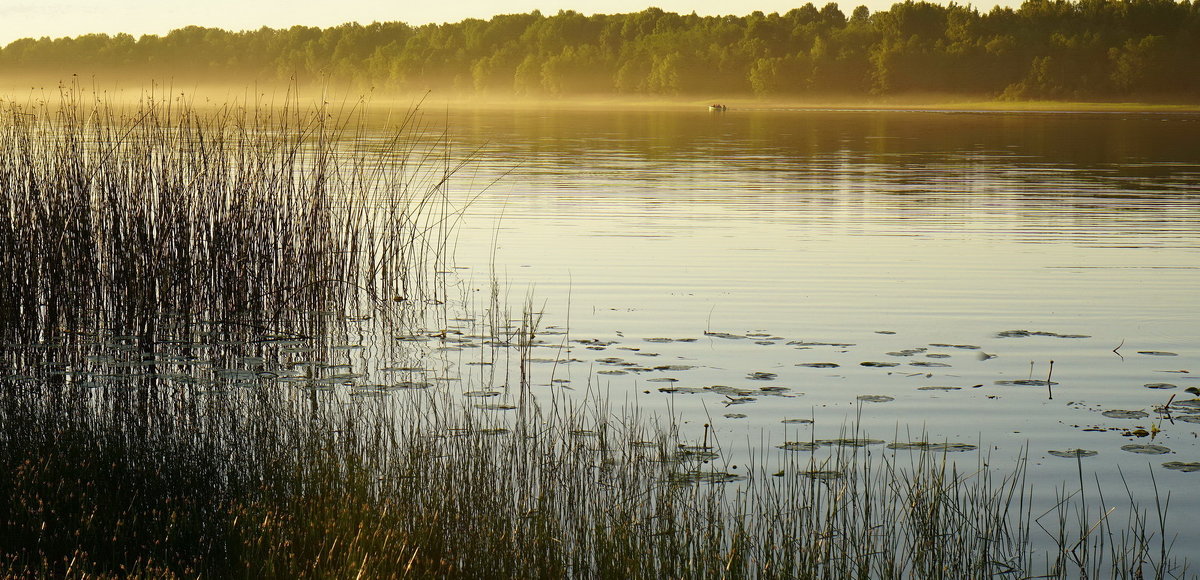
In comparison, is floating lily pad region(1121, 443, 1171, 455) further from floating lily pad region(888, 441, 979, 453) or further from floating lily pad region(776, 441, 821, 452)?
floating lily pad region(776, 441, 821, 452)

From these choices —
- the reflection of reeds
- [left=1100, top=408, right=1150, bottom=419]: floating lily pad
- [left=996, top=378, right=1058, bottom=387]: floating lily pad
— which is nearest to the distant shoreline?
the reflection of reeds

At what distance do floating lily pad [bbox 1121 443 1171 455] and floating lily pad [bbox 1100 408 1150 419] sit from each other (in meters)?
0.65

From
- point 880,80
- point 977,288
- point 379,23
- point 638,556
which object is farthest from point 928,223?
point 379,23

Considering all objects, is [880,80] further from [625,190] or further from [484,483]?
[484,483]

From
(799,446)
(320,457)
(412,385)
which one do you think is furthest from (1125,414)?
(320,457)

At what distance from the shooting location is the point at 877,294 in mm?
11914

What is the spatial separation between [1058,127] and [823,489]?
57270mm

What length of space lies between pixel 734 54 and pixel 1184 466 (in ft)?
458

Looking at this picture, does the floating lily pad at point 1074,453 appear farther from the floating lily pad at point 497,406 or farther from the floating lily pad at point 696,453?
the floating lily pad at point 497,406

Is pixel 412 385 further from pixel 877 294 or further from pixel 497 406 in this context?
pixel 877 294

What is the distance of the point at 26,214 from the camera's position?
8.37m

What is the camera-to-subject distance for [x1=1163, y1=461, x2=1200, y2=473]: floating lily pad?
6488 mm

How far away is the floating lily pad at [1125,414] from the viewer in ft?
24.4

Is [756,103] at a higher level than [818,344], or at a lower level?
higher
